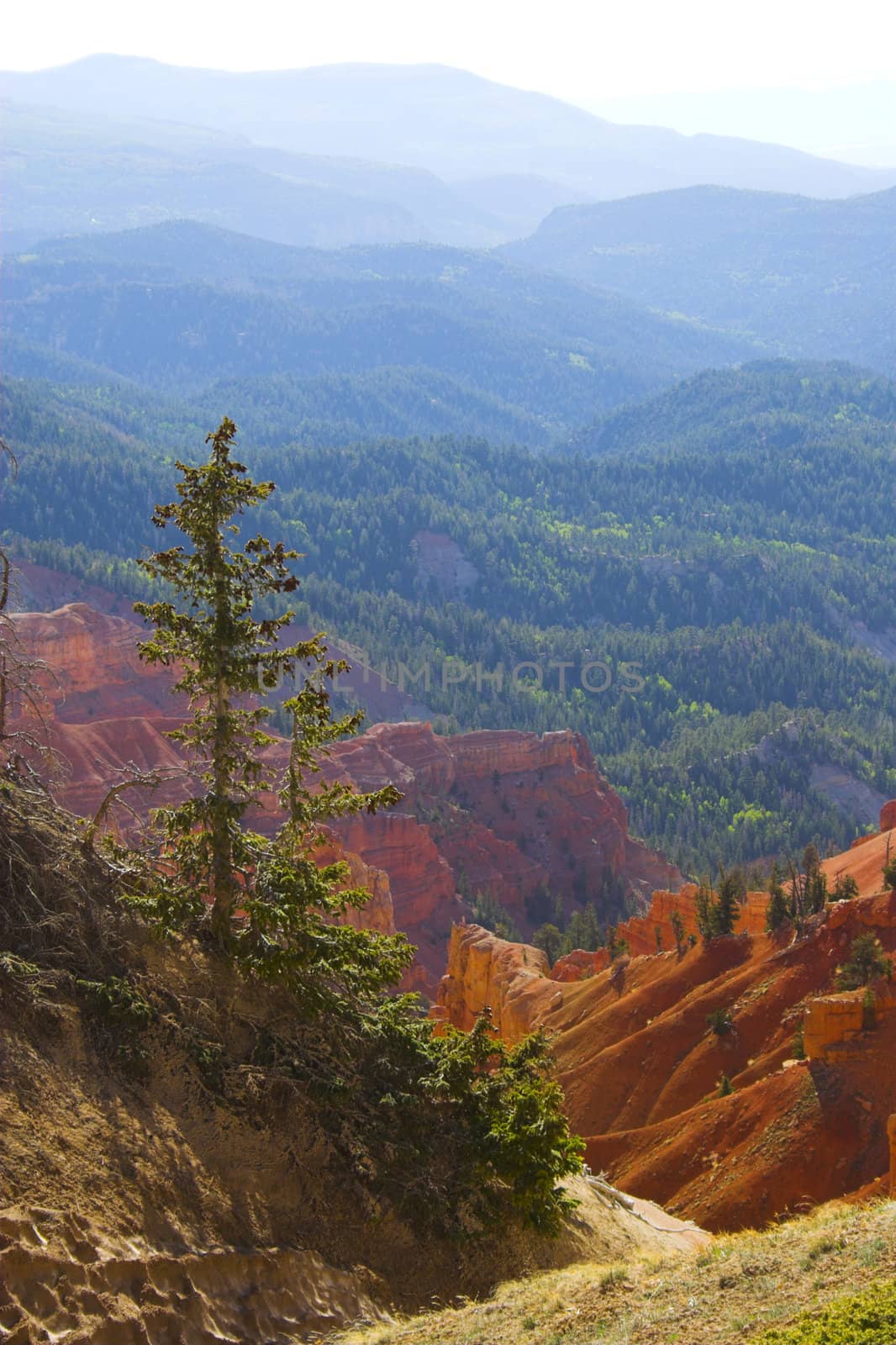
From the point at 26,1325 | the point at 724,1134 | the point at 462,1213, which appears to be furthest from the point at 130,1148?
the point at 724,1134

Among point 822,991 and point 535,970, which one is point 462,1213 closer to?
point 822,991

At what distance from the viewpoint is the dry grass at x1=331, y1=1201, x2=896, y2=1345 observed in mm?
20359

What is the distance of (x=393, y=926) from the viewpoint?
84.2m

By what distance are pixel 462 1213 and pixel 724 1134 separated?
683 inches

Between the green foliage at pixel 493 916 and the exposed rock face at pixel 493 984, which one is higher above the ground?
the exposed rock face at pixel 493 984

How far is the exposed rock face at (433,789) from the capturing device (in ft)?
292

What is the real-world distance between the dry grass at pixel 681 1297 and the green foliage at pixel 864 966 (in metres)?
19.6

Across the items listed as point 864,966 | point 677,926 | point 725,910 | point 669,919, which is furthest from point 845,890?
point 669,919

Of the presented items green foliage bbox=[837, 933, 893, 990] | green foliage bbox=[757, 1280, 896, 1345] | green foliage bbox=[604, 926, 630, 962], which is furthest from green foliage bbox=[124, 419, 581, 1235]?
green foliage bbox=[604, 926, 630, 962]

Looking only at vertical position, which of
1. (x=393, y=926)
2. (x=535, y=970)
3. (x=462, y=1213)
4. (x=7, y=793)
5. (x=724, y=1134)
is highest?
(x=7, y=793)

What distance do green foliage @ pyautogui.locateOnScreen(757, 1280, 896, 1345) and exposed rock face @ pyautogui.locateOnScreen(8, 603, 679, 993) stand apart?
63.9 meters

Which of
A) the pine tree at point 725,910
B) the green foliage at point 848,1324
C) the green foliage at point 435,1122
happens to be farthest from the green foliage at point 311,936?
the pine tree at point 725,910

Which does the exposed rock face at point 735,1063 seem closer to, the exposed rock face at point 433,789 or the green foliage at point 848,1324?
the green foliage at point 848,1324

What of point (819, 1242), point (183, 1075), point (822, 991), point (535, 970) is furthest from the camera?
point (535, 970)
